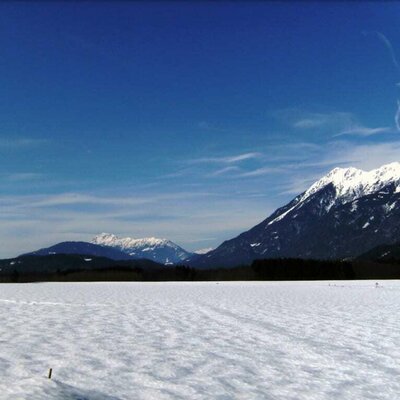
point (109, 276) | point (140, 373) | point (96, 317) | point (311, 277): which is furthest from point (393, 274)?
point (140, 373)

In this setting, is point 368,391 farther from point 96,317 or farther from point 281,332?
point 96,317

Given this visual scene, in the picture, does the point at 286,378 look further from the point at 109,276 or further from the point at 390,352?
the point at 109,276

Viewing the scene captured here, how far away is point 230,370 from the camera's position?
11.8 metres

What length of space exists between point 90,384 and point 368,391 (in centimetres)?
578

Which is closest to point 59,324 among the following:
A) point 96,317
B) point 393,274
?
point 96,317

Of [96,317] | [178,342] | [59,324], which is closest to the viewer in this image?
[178,342]

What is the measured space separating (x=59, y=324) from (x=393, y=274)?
15610 cm

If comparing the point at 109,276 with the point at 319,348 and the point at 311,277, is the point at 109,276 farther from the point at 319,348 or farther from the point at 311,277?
the point at 319,348

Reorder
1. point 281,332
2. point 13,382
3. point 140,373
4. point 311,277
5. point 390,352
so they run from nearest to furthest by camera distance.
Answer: point 13,382 < point 140,373 < point 390,352 < point 281,332 < point 311,277

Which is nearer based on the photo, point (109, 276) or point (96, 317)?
point (96, 317)

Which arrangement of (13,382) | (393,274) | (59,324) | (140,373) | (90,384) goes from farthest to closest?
(393,274)
(59,324)
(140,373)
(90,384)
(13,382)

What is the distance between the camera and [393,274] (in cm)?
15925

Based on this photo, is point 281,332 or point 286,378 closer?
point 286,378

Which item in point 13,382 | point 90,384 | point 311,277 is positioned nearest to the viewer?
point 13,382
